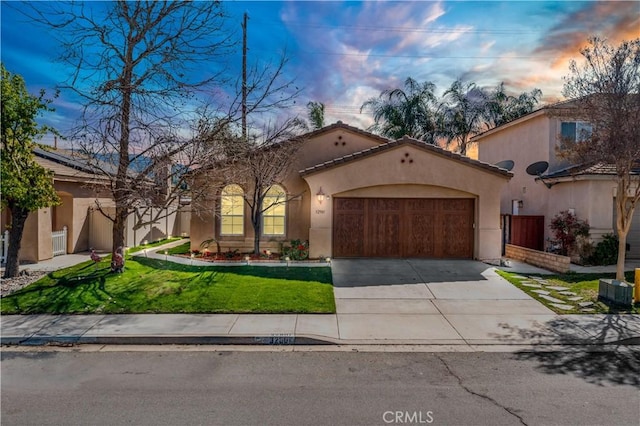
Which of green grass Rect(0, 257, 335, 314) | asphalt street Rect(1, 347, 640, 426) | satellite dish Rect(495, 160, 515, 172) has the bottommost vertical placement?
asphalt street Rect(1, 347, 640, 426)

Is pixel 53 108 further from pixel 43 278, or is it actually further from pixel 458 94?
pixel 458 94

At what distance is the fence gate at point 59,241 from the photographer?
14.2 metres

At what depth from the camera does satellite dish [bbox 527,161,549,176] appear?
1685cm

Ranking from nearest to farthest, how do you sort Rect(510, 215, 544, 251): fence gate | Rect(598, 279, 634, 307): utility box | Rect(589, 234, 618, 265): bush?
1. Rect(598, 279, 634, 307): utility box
2. Rect(589, 234, 618, 265): bush
3. Rect(510, 215, 544, 251): fence gate

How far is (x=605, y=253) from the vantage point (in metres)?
13.8

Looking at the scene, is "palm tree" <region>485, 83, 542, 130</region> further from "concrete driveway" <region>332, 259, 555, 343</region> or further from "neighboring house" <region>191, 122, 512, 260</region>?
"concrete driveway" <region>332, 259, 555, 343</region>

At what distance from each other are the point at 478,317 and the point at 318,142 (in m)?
9.57

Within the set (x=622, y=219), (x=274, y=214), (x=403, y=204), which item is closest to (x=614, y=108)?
(x=622, y=219)

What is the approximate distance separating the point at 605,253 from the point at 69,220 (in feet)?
65.9

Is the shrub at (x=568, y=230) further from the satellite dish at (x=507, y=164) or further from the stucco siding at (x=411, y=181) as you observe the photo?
the satellite dish at (x=507, y=164)

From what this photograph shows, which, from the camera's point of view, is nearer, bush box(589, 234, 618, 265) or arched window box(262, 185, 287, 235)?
bush box(589, 234, 618, 265)

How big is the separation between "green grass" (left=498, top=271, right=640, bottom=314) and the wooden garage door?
2.43 m

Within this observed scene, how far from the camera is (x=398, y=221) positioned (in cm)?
1396

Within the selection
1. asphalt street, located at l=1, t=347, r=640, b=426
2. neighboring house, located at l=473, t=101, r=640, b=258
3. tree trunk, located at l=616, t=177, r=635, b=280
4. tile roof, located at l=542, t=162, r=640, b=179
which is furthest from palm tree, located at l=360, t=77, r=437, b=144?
asphalt street, located at l=1, t=347, r=640, b=426
